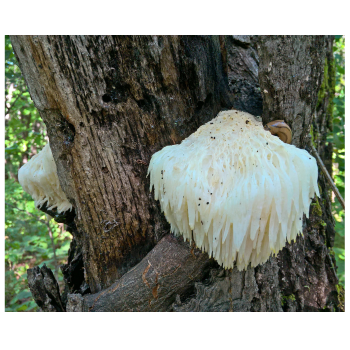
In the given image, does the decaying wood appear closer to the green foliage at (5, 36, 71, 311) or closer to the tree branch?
the tree branch

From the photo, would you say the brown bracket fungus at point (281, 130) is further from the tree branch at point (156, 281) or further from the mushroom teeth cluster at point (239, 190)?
the tree branch at point (156, 281)

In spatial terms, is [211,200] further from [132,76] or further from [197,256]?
[132,76]

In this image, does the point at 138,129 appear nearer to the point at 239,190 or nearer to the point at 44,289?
the point at 239,190

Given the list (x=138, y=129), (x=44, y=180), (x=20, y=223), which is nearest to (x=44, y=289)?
(x=44, y=180)

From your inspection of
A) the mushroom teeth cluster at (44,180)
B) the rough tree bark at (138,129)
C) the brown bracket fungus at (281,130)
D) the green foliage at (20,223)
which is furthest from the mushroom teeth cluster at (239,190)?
the green foliage at (20,223)
